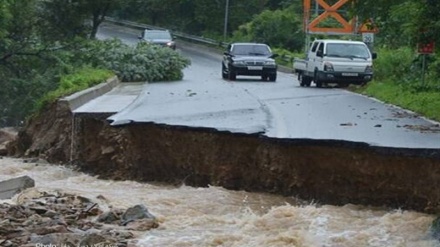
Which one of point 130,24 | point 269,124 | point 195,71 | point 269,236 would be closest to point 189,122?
point 269,124

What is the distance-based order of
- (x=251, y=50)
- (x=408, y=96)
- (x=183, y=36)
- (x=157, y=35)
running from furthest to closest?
(x=183, y=36) < (x=157, y=35) < (x=251, y=50) < (x=408, y=96)

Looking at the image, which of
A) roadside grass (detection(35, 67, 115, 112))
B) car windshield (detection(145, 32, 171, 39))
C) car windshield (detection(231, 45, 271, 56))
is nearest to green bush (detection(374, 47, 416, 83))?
car windshield (detection(231, 45, 271, 56))

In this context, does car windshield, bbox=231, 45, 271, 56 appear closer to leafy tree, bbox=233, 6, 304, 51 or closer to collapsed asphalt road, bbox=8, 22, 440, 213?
collapsed asphalt road, bbox=8, 22, 440, 213

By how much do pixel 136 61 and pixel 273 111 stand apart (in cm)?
1487

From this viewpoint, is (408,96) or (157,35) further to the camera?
(157,35)

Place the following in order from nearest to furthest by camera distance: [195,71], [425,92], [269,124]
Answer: [269,124] → [425,92] → [195,71]

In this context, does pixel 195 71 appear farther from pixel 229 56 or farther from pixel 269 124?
pixel 269 124

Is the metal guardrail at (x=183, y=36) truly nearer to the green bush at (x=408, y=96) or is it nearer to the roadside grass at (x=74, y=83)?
the roadside grass at (x=74, y=83)

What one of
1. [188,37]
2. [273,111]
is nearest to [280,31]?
[188,37]

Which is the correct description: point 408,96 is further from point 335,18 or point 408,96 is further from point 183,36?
point 183,36

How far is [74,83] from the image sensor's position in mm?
24078

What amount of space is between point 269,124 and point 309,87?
48.7 ft

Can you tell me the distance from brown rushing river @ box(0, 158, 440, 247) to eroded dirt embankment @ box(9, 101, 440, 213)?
0.37 metres

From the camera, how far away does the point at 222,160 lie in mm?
14914
